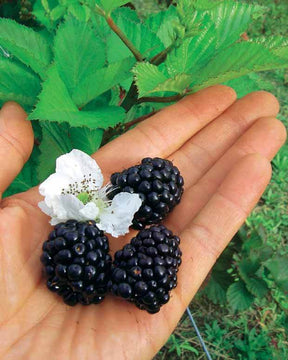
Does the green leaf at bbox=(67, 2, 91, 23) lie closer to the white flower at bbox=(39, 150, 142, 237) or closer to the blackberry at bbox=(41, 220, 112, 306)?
the white flower at bbox=(39, 150, 142, 237)

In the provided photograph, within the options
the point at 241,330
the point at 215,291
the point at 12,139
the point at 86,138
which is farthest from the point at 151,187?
the point at 241,330

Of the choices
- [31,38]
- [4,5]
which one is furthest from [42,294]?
[4,5]

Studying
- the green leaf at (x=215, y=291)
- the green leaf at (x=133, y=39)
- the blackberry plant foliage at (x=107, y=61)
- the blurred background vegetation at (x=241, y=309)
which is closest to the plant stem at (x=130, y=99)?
the blackberry plant foliage at (x=107, y=61)

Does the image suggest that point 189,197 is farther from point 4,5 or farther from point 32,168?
point 4,5

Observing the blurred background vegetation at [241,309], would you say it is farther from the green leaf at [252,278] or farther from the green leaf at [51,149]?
the green leaf at [51,149]

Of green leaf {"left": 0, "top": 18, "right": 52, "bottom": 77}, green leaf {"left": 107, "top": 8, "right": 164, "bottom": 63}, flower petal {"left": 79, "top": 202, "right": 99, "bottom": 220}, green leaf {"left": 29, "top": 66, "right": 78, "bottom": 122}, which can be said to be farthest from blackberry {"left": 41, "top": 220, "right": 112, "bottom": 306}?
green leaf {"left": 107, "top": 8, "right": 164, "bottom": 63}

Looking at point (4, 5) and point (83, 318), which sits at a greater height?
point (4, 5)
